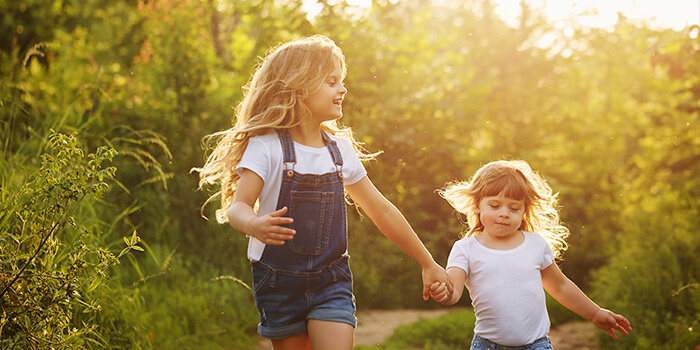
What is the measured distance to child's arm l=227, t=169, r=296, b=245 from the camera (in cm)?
194

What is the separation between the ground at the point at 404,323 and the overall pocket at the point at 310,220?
2121 millimetres

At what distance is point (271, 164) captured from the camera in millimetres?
2309

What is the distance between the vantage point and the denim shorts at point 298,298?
7.65 feet

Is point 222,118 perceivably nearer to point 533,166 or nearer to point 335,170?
point 533,166

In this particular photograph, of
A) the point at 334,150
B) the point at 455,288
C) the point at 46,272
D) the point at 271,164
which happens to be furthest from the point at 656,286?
the point at 46,272

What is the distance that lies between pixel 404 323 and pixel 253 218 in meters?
3.05

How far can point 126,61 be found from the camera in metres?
7.68

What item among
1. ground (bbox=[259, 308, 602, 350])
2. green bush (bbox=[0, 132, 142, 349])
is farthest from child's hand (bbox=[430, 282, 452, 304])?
ground (bbox=[259, 308, 602, 350])

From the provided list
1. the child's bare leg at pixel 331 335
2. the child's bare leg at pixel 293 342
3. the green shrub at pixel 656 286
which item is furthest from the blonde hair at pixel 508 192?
the green shrub at pixel 656 286

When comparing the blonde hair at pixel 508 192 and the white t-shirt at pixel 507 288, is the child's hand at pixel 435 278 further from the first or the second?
the blonde hair at pixel 508 192

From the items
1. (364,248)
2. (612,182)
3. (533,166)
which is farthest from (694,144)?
(364,248)

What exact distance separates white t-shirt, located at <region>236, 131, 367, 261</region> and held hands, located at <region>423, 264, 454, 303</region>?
53 cm

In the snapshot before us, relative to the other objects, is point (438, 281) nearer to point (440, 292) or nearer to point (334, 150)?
point (440, 292)

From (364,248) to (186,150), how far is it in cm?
182
